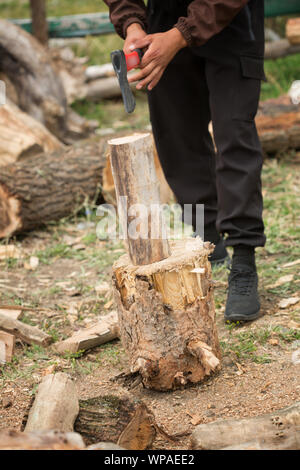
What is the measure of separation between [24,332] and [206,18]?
161 centimetres

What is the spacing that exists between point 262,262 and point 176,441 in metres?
1.64

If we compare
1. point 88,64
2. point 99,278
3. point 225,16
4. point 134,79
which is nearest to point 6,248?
point 99,278

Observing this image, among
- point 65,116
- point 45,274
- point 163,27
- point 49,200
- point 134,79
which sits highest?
point 163,27

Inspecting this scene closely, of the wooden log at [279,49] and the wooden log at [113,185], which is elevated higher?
the wooden log at [279,49]

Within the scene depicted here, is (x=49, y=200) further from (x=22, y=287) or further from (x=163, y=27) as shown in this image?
(x=163, y=27)

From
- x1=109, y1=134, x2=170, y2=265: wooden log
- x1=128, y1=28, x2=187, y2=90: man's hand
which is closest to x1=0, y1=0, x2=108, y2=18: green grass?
x1=128, y1=28, x2=187, y2=90: man's hand

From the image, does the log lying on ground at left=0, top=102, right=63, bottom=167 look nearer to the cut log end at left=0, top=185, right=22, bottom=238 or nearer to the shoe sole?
the cut log end at left=0, top=185, right=22, bottom=238

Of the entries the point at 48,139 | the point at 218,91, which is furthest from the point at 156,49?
the point at 48,139

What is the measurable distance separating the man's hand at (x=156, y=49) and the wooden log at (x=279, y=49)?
4872 mm

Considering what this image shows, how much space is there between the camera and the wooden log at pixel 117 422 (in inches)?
79.0

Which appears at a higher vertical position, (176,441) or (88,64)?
(88,64)

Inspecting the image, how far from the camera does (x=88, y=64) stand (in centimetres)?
755

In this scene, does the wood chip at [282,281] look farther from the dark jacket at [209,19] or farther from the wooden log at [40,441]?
the wooden log at [40,441]

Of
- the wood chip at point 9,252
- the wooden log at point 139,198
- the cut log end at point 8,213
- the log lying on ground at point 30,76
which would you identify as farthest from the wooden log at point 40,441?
the log lying on ground at point 30,76
